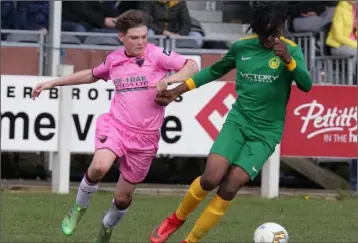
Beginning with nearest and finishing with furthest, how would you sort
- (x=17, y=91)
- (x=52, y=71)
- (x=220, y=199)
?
(x=220, y=199), (x=17, y=91), (x=52, y=71)

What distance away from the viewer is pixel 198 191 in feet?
34.3

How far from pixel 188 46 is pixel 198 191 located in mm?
7793

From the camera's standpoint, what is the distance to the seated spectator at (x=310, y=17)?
1923 centimetres

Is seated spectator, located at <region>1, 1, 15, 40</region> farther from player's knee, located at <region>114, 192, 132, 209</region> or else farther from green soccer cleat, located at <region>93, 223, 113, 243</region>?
player's knee, located at <region>114, 192, 132, 209</region>

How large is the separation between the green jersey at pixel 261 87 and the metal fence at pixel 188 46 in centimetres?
699

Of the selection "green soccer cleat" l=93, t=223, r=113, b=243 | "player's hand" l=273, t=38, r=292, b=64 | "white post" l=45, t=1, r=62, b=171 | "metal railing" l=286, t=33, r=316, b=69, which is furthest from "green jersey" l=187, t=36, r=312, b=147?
"metal railing" l=286, t=33, r=316, b=69

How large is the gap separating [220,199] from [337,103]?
6404 mm

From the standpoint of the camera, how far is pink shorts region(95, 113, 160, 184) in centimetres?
1049

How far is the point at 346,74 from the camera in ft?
60.7

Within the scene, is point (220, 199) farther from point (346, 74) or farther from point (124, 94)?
point (346, 74)

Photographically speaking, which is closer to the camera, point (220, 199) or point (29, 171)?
point (220, 199)

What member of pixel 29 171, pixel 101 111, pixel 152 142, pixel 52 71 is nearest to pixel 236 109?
pixel 152 142

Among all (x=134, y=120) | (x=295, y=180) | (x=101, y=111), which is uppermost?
(x=134, y=120)

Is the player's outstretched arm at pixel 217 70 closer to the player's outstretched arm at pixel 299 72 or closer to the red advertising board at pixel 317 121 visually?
the player's outstretched arm at pixel 299 72
